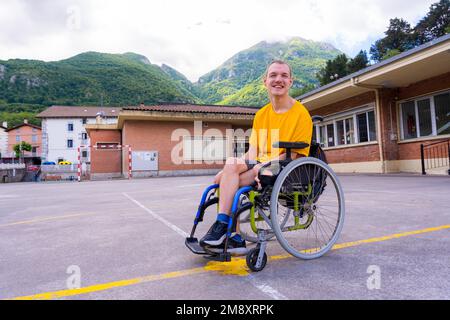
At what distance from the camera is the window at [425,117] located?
10.2 metres

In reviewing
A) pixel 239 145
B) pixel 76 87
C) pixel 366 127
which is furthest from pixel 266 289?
pixel 76 87

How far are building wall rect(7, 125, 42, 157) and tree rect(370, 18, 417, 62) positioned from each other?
7435cm

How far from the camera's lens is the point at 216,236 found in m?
1.98

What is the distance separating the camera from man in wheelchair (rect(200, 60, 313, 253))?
79.4 inches

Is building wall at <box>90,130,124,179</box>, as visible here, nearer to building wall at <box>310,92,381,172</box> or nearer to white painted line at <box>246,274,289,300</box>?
building wall at <box>310,92,381,172</box>

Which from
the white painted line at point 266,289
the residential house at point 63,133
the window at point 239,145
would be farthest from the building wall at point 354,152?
the residential house at point 63,133

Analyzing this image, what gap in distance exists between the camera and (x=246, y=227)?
301cm

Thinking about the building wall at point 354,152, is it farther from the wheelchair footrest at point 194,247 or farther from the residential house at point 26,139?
the residential house at point 26,139

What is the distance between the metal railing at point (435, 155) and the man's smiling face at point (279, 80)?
31.8ft
